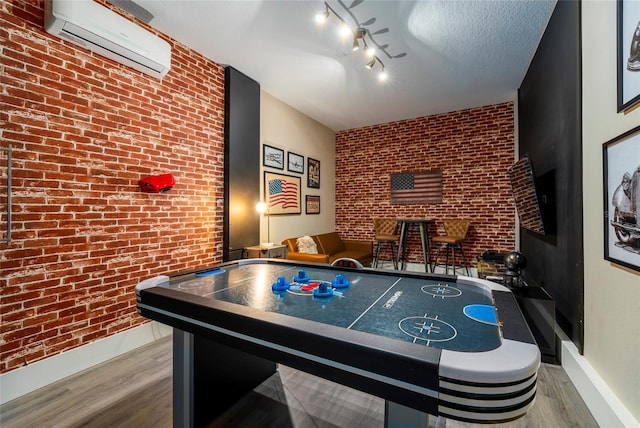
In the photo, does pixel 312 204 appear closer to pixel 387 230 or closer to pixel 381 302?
pixel 387 230

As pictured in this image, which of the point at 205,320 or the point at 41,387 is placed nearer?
the point at 205,320

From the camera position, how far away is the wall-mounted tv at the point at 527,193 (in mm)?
A: 2857

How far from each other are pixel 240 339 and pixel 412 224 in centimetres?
517

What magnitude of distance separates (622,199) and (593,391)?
1.24 meters

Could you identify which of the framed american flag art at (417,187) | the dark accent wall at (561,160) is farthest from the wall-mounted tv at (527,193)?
the framed american flag art at (417,187)

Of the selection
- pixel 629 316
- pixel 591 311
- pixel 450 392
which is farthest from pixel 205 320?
pixel 591 311

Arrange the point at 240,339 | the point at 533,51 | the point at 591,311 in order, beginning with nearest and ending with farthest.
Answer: the point at 240,339, the point at 591,311, the point at 533,51

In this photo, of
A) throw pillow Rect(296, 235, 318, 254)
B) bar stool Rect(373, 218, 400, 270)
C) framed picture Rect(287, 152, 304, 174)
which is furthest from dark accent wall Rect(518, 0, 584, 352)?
framed picture Rect(287, 152, 304, 174)

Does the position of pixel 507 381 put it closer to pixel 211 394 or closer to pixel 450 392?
pixel 450 392

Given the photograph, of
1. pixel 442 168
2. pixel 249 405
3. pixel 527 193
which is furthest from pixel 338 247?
pixel 249 405

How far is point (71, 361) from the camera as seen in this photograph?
7.53 ft

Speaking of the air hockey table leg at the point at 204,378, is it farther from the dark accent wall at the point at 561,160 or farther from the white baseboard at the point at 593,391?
the dark accent wall at the point at 561,160

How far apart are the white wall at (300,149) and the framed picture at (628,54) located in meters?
3.88

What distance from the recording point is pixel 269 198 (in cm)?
460
